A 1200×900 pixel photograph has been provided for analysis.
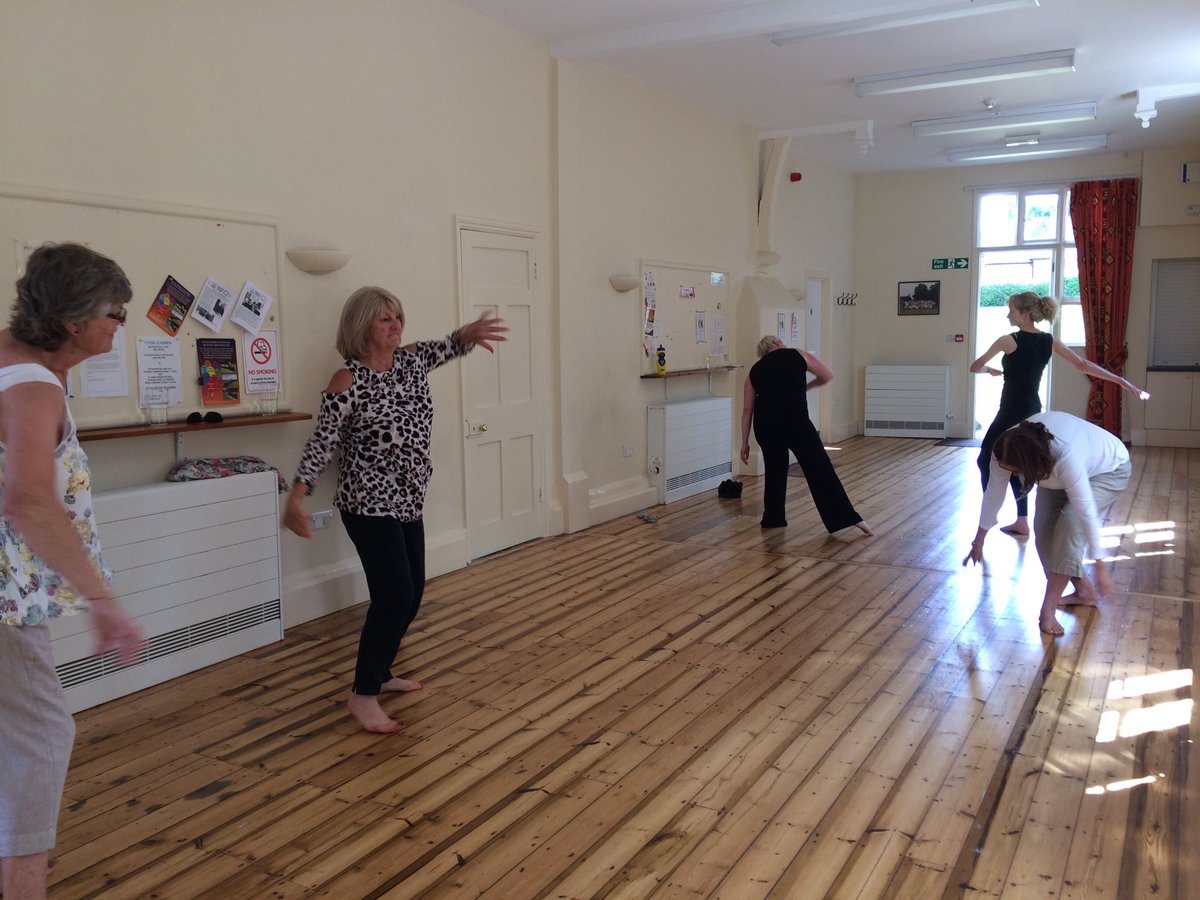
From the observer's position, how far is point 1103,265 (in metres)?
11.2

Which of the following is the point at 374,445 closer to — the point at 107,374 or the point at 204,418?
the point at 204,418

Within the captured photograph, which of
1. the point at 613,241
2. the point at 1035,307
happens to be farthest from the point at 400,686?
the point at 1035,307

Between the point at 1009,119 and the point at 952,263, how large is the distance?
321cm

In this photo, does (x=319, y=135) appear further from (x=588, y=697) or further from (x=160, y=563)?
(x=588, y=697)

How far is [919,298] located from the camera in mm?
12453

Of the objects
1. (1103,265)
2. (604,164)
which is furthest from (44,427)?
(1103,265)

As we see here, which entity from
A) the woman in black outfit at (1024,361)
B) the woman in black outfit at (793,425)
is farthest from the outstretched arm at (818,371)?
the woman in black outfit at (1024,361)

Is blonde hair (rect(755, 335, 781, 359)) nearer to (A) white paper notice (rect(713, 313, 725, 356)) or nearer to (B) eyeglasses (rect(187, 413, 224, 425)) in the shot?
(A) white paper notice (rect(713, 313, 725, 356))

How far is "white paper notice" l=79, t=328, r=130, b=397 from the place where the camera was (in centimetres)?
359

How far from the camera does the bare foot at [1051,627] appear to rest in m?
4.26

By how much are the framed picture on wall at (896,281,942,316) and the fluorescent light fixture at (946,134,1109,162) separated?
5.73 ft

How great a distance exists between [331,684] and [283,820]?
1.08 metres

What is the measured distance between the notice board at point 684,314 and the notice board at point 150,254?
3705mm

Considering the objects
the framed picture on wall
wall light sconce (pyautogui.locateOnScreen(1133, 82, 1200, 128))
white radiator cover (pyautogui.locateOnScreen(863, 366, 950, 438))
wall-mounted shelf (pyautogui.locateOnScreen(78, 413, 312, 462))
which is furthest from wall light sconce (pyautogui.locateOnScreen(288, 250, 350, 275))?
the framed picture on wall
